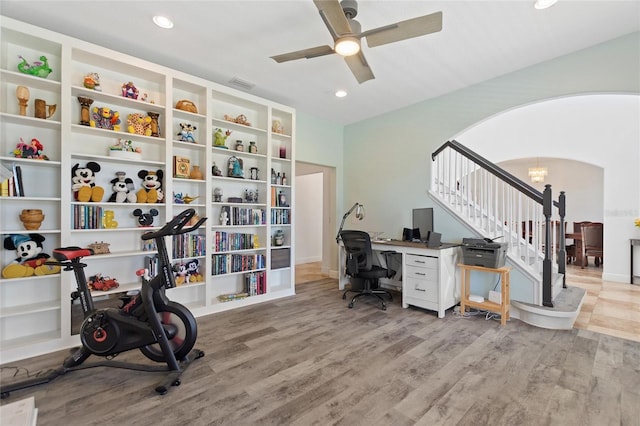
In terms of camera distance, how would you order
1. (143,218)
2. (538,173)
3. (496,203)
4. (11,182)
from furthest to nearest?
1. (538,173)
2. (496,203)
3. (143,218)
4. (11,182)

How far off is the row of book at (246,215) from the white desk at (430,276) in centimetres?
184

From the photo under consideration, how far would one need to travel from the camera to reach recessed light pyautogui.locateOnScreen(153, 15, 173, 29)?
2.55m

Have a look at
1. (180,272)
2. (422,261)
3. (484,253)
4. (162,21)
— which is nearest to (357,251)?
(422,261)

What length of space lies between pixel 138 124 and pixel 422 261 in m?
3.60

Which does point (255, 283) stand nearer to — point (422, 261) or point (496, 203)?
point (422, 261)

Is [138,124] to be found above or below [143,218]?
above

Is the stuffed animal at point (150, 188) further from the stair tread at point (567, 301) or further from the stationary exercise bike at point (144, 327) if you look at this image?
the stair tread at point (567, 301)

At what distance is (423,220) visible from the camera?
13.5 ft

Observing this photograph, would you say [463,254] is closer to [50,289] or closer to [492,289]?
[492,289]

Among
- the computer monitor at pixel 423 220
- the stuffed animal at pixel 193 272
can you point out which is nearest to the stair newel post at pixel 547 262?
the computer monitor at pixel 423 220

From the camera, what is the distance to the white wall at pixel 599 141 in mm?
5109

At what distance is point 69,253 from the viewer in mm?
2166

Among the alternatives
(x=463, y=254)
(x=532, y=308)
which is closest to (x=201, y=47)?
(x=463, y=254)

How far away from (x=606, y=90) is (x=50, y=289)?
19.1 ft
